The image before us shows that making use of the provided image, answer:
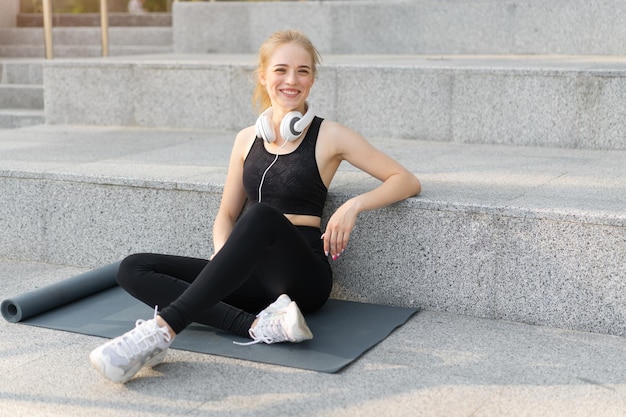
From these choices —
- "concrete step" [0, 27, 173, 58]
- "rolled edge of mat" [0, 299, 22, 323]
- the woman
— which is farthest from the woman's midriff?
"concrete step" [0, 27, 173, 58]

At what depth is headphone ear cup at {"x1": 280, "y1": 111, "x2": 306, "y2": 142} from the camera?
3.64 metres

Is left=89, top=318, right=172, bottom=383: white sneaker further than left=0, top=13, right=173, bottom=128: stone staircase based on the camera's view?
No

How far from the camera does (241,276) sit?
322 centimetres

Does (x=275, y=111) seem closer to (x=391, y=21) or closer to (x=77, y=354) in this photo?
(x=77, y=354)

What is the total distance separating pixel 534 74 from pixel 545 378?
274 cm

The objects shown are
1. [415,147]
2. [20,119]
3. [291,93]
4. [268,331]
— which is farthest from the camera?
[20,119]

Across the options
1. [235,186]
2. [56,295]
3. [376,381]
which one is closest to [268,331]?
[376,381]

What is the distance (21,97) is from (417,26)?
3516 mm

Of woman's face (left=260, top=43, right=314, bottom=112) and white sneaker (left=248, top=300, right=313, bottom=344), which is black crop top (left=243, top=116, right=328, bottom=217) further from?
white sneaker (left=248, top=300, right=313, bottom=344)

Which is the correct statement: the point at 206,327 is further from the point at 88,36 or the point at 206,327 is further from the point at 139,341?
the point at 88,36

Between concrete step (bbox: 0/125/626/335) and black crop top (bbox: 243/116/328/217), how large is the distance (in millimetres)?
264

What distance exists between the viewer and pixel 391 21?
786cm

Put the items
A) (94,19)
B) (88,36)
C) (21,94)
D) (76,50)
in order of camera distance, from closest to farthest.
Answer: (21,94) → (76,50) → (88,36) → (94,19)

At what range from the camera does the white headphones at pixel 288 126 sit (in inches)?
143
